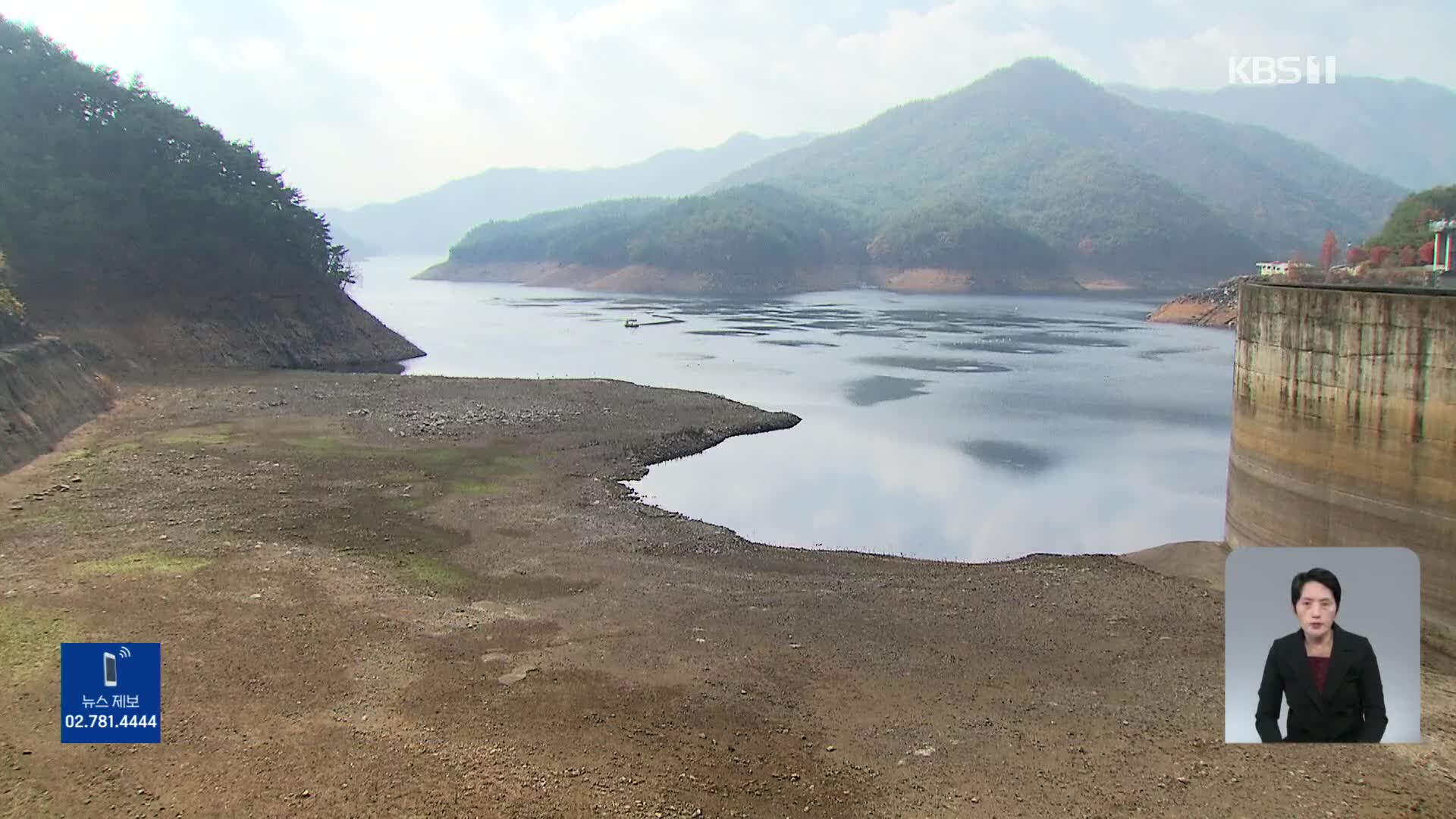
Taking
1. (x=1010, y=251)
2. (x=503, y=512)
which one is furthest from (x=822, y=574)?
(x=1010, y=251)

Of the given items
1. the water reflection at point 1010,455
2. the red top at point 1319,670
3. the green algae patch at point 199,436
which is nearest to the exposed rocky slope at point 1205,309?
the water reflection at point 1010,455

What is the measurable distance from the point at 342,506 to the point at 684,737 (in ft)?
44.4

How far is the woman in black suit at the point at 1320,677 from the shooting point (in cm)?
526

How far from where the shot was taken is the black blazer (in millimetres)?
5328

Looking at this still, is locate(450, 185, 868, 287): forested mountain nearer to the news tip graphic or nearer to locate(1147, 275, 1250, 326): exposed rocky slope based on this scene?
locate(1147, 275, 1250, 326): exposed rocky slope

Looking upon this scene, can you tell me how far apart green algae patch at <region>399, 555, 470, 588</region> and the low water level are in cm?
793

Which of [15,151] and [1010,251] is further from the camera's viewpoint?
[1010,251]

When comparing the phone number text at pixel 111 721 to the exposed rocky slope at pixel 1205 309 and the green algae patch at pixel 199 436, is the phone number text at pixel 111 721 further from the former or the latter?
the exposed rocky slope at pixel 1205 309

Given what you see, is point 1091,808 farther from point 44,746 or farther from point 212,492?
point 212,492

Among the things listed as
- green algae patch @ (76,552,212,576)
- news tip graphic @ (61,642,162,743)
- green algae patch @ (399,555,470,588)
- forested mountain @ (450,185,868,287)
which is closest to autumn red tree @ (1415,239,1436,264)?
green algae patch @ (399,555,470,588)

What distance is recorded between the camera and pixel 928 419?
42.0 meters

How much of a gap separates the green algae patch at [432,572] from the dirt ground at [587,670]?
11 cm

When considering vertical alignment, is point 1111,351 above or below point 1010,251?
below

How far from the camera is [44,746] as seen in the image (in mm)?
10453
